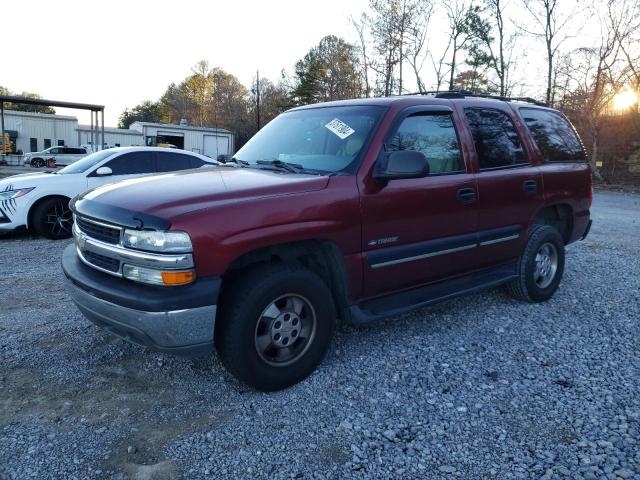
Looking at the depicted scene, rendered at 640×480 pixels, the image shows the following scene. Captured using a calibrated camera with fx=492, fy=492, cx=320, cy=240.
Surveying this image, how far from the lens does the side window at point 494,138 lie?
14.2ft

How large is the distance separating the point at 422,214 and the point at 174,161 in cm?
645

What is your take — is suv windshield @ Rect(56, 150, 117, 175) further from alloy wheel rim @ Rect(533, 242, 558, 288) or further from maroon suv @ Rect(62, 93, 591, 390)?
alloy wheel rim @ Rect(533, 242, 558, 288)

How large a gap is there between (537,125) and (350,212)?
2.86m

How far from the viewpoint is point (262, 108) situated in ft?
200

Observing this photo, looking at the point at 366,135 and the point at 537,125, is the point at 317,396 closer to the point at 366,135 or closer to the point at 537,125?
the point at 366,135

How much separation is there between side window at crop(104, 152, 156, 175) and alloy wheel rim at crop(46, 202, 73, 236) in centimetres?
104

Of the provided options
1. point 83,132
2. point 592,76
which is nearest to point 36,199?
point 592,76

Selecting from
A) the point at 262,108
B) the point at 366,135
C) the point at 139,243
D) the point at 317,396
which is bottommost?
the point at 317,396

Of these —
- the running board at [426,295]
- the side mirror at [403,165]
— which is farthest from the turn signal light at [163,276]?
the side mirror at [403,165]

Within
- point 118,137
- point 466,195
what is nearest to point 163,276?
point 466,195

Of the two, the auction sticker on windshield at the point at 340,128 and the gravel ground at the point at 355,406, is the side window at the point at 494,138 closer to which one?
the auction sticker on windshield at the point at 340,128

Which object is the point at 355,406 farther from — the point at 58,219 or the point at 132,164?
the point at 132,164

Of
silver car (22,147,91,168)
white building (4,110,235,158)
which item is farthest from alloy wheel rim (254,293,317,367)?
white building (4,110,235,158)

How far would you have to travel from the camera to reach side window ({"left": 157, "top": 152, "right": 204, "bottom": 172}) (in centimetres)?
895
